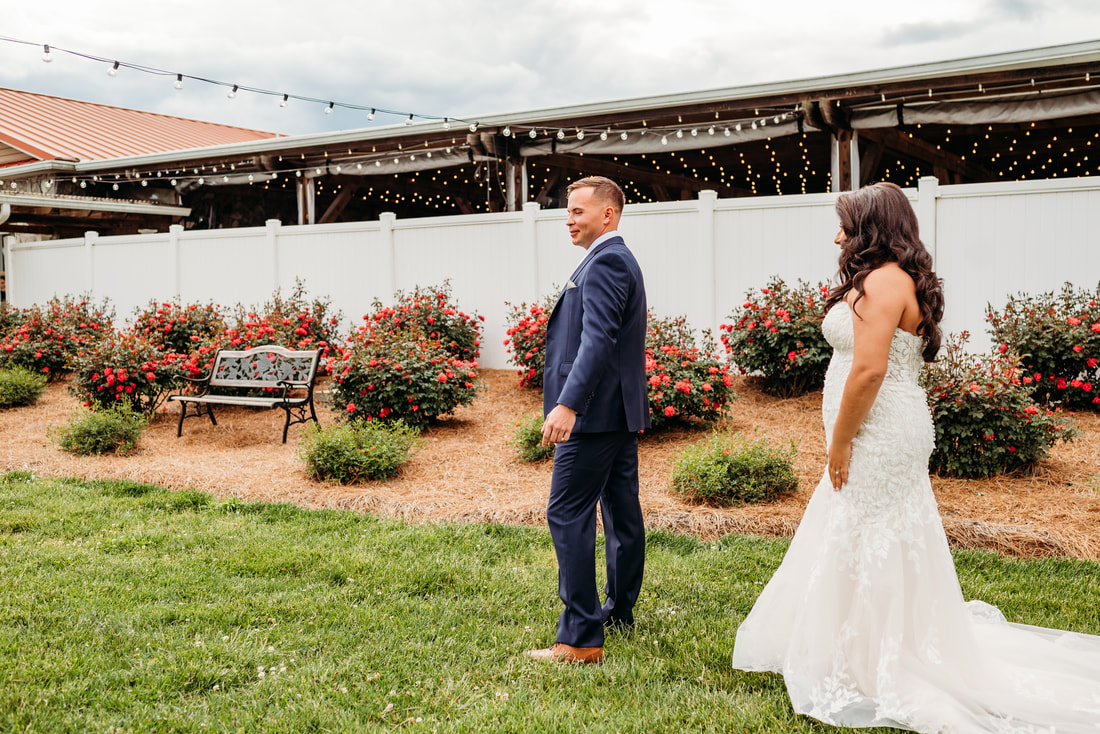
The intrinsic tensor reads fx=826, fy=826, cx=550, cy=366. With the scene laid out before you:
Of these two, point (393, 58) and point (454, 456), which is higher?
point (393, 58)

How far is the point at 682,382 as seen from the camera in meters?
6.74

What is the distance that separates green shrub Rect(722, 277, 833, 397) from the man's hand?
501 cm

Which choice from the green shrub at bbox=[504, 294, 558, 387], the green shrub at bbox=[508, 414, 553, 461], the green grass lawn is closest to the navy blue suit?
the green grass lawn

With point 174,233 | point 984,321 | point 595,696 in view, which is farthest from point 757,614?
point 174,233

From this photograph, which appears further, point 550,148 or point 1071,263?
point 550,148

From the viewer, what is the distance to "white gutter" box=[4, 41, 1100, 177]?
8.81m

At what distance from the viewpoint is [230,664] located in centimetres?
315

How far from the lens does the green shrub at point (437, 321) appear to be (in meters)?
9.43

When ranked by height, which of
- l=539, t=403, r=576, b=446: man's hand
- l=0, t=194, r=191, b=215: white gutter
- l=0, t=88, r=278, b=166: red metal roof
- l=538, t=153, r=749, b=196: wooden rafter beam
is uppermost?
l=0, t=88, r=278, b=166: red metal roof

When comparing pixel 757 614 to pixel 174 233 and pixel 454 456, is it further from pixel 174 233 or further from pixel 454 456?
pixel 174 233

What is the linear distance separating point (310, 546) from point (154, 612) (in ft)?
3.63

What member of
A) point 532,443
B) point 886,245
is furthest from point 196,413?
point 886,245

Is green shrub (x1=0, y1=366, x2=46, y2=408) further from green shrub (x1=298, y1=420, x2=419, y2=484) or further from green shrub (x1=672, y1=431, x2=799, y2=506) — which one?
green shrub (x1=672, y1=431, x2=799, y2=506)

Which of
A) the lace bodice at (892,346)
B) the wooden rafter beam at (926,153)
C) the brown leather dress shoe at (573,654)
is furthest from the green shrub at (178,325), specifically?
the lace bodice at (892,346)
